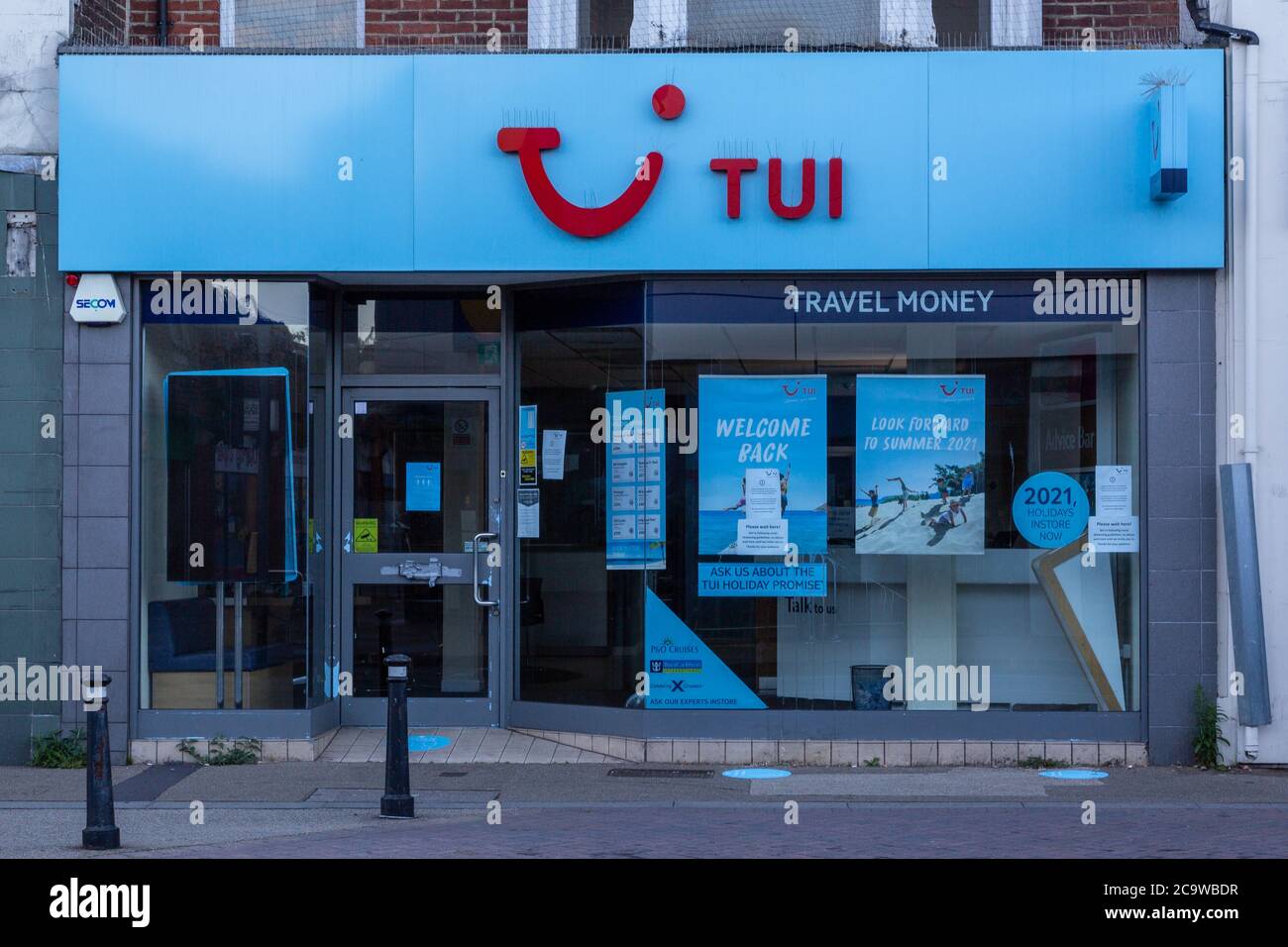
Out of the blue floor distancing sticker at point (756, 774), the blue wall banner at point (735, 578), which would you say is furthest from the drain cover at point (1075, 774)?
the blue wall banner at point (735, 578)

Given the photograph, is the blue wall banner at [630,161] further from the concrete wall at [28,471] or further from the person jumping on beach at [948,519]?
the person jumping on beach at [948,519]

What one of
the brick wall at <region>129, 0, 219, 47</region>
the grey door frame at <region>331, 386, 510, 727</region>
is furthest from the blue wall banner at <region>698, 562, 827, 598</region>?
the brick wall at <region>129, 0, 219, 47</region>

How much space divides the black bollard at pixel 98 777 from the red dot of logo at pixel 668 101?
5208mm

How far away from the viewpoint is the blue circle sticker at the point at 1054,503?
33.3 ft

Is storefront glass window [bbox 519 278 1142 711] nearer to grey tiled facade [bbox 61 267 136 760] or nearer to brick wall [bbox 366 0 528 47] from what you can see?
brick wall [bbox 366 0 528 47]

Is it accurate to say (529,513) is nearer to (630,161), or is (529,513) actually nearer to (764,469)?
(764,469)

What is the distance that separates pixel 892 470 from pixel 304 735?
4.57m

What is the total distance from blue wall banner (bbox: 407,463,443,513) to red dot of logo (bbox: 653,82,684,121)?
124 inches

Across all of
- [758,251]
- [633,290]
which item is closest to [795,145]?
Result: [758,251]

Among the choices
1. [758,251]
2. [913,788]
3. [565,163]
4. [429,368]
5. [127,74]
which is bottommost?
[913,788]

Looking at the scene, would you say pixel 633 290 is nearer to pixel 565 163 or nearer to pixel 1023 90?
pixel 565 163

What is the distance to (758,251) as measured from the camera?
997 centimetres

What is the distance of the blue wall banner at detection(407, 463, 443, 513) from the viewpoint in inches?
429

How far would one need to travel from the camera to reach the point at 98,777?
7523 mm
